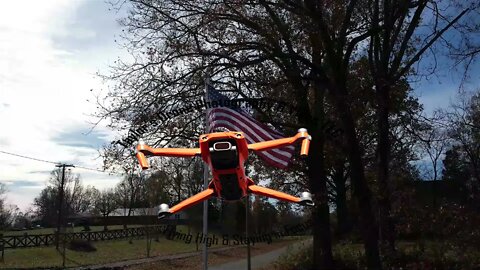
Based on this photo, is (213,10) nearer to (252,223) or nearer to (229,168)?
(252,223)

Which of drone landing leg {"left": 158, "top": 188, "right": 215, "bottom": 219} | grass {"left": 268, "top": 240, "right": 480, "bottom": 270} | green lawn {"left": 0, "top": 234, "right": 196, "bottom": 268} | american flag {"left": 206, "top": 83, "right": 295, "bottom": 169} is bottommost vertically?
green lawn {"left": 0, "top": 234, "right": 196, "bottom": 268}

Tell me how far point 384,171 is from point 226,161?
12.0m

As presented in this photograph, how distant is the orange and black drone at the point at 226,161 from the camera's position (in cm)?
302

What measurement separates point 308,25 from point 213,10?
2295mm

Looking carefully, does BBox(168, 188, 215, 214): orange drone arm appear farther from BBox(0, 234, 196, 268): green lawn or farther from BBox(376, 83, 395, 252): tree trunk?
BBox(0, 234, 196, 268): green lawn

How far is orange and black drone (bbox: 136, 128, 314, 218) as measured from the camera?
3.02 m

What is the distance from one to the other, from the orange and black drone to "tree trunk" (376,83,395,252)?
10160 mm

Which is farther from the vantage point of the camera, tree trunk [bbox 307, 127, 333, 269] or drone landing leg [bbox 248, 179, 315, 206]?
tree trunk [bbox 307, 127, 333, 269]

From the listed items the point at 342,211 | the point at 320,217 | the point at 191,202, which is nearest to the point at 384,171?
the point at 320,217

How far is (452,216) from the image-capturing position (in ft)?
39.3

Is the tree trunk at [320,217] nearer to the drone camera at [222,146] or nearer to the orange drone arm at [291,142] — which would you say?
the orange drone arm at [291,142]

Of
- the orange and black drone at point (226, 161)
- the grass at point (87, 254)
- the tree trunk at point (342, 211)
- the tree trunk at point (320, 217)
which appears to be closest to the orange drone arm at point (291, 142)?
the orange and black drone at point (226, 161)

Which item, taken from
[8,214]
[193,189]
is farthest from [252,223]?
[8,214]

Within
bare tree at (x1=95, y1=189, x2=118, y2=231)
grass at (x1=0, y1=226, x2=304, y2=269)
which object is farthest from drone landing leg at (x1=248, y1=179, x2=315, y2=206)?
bare tree at (x1=95, y1=189, x2=118, y2=231)
